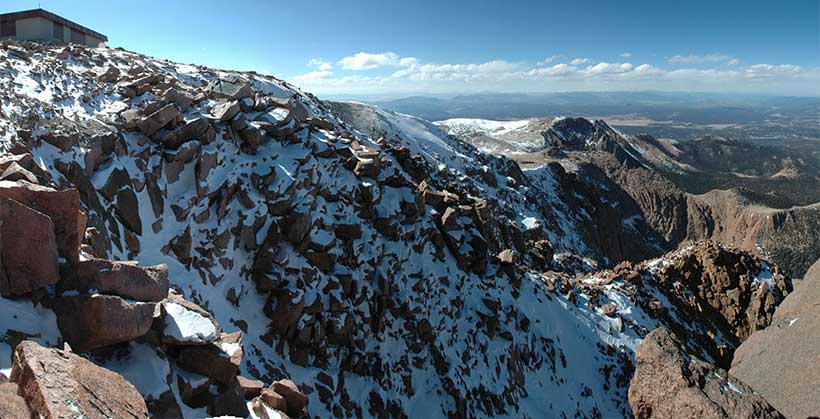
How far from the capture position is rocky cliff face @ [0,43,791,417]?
797 cm

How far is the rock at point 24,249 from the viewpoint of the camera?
6.92m

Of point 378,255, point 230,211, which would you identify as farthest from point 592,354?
point 230,211

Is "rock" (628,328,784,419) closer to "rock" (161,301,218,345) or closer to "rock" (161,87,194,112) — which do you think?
"rock" (161,301,218,345)

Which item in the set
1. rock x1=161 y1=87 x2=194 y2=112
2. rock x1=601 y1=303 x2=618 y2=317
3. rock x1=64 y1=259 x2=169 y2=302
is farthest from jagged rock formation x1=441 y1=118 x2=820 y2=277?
rock x1=64 y1=259 x2=169 y2=302

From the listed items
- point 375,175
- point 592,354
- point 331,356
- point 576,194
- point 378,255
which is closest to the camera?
point 331,356

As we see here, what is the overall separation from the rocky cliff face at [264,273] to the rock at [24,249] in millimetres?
28

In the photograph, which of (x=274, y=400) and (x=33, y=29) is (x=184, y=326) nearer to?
(x=274, y=400)

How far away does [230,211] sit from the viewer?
19172mm

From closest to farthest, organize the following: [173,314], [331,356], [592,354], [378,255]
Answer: [173,314]
[331,356]
[378,255]
[592,354]

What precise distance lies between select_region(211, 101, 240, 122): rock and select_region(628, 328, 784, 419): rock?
2099 cm

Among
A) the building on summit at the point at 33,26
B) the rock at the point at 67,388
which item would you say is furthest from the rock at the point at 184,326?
the building on summit at the point at 33,26

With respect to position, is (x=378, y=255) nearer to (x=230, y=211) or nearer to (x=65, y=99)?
(x=230, y=211)

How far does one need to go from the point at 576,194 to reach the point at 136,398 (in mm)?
84197

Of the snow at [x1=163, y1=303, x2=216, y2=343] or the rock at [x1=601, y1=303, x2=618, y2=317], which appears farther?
the rock at [x1=601, y1=303, x2=618, y2=317]
